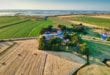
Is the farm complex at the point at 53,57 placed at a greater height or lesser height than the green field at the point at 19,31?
greater

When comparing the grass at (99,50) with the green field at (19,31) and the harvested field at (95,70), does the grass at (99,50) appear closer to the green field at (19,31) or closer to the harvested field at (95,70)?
the harvested field at (95,70)

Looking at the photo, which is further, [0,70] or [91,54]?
[91,54]

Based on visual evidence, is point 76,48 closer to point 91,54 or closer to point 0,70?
point 91,54

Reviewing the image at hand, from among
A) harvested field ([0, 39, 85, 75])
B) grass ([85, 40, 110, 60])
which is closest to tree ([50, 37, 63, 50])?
harvested field ([0, 39, 85, 75])

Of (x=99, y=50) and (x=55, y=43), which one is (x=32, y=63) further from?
(x=99, y=50)

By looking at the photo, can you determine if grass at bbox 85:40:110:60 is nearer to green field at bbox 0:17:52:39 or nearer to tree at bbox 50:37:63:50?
tree at bbox 50:37:63:50

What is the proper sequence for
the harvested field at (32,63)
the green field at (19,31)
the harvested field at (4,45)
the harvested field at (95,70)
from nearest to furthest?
the harvested field at (32,63), the harvested field at (95,70), the harvested field at (4,45), the green field at (19,31)

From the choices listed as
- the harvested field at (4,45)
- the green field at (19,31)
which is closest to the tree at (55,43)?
the harvested field at (4,45)

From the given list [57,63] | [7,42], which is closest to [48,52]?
[57,63]
